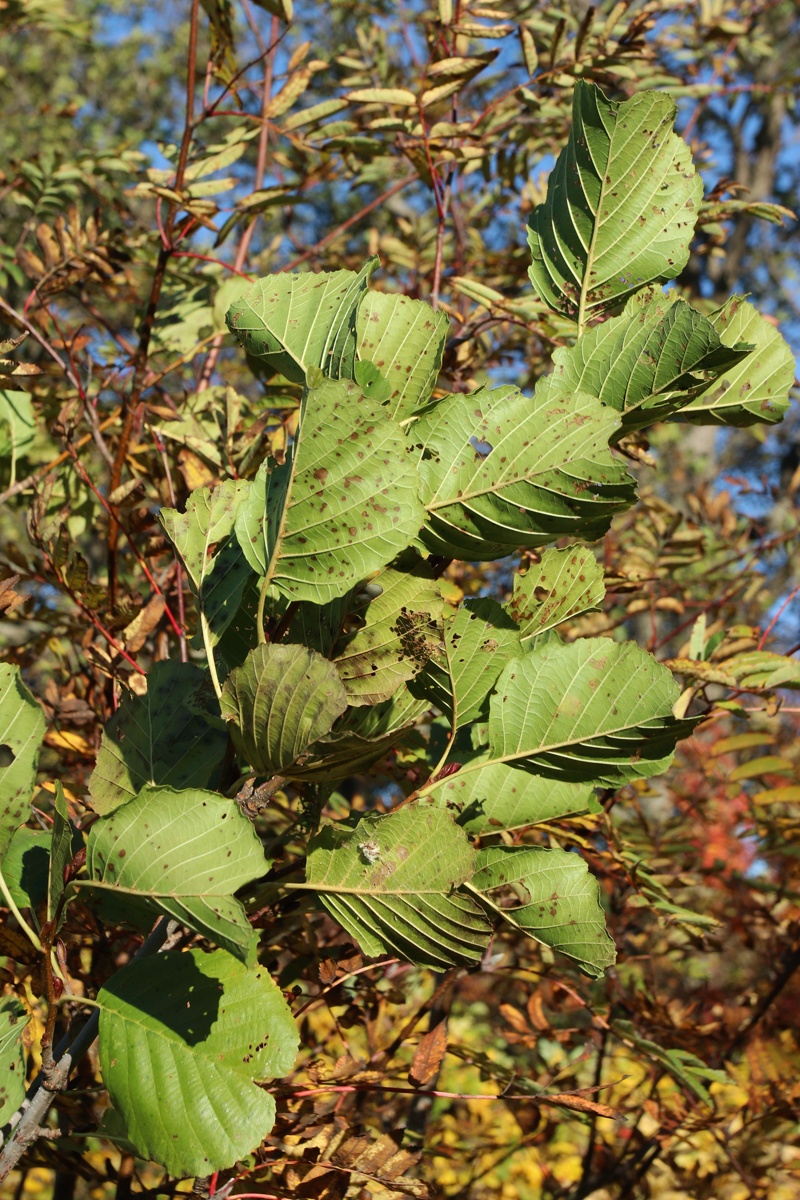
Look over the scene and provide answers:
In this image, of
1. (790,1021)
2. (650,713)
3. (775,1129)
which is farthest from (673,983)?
(650,713)

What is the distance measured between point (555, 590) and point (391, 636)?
0.50 feet

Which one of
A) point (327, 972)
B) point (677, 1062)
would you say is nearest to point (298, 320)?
point (327, 972)

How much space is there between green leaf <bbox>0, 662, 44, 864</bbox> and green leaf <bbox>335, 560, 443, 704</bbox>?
24 cm

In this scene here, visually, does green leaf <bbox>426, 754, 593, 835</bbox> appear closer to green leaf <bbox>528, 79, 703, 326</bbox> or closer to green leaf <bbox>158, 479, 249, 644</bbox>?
green leaf <bbox>158, 479, 249, 644</bbox>

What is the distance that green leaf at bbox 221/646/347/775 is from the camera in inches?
22.2

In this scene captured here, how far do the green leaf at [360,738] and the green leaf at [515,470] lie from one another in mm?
A: 129

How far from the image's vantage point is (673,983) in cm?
423

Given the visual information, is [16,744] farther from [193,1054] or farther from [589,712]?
[589,712]

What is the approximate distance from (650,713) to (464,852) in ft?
0.55

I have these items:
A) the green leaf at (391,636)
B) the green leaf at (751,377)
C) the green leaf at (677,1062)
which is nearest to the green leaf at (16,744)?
the green leaf at (391,636)

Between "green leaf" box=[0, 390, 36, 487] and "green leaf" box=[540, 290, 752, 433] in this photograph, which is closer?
"green leaf" box=[540, 290, 752, 433]

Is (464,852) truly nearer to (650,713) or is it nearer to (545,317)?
(650,713)

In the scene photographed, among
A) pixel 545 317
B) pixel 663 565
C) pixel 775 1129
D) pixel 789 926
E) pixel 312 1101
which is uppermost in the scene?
pixel 545 317

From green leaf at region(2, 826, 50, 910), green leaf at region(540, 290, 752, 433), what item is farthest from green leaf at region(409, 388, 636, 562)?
green leaf at region(2, 826, 50, 910)
